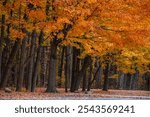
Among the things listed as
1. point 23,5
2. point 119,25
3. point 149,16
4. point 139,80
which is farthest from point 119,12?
point 139,80

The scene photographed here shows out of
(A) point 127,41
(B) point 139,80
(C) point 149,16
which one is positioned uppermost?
(C) point 149,16

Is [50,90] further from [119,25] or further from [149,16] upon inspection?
[149,16]

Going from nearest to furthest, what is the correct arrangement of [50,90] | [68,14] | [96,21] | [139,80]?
1. [68,14]
2. [96,21]
3. [50,90]
4. [139,80]

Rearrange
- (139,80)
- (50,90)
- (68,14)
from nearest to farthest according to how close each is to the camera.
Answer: (68,14) → (50,90) → (139,80)

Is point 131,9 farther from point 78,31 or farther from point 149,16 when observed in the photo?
point 78,31

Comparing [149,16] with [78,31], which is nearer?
[78,31]

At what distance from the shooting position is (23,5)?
26344 mm

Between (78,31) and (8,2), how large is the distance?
5.80m

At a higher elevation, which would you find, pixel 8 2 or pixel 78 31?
pixel 8 2

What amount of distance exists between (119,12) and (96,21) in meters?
1.50

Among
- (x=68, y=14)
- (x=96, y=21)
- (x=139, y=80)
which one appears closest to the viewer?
(x=68, y=14)

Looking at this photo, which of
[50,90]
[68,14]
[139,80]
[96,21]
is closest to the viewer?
[68,14]

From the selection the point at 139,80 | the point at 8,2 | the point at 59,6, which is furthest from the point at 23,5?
the point at 139,80

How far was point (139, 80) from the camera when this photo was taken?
70.2 meters
